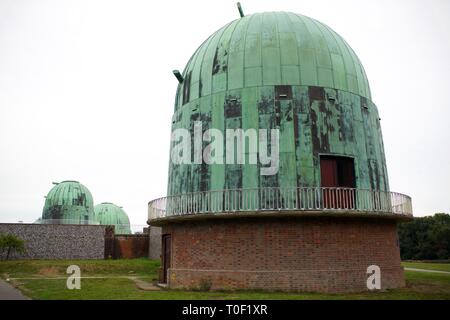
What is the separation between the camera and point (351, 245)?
15039mm

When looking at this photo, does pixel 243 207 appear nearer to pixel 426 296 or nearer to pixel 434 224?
pixel 426 296

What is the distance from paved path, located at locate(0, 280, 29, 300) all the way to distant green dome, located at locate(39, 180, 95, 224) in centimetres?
1962

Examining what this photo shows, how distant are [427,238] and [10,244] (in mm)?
45792

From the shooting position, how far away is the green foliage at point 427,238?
1864 inches

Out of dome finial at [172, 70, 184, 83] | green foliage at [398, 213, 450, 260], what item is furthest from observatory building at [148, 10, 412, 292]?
green foliage at [398, 213, 450, 260]

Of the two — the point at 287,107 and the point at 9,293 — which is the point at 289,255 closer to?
the point at 287,107

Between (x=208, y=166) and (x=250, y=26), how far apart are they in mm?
6745

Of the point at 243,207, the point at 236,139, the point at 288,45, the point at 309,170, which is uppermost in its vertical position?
the point at 288,45

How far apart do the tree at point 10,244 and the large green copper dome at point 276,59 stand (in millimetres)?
18417

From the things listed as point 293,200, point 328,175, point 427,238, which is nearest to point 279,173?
point 293,200

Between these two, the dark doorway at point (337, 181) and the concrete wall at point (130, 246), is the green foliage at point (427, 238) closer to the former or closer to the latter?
the concrete wall at point (130, 246)

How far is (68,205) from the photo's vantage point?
122 feet

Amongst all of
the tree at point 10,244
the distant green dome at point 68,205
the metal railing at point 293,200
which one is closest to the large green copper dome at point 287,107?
the metal railing at point 293,200
